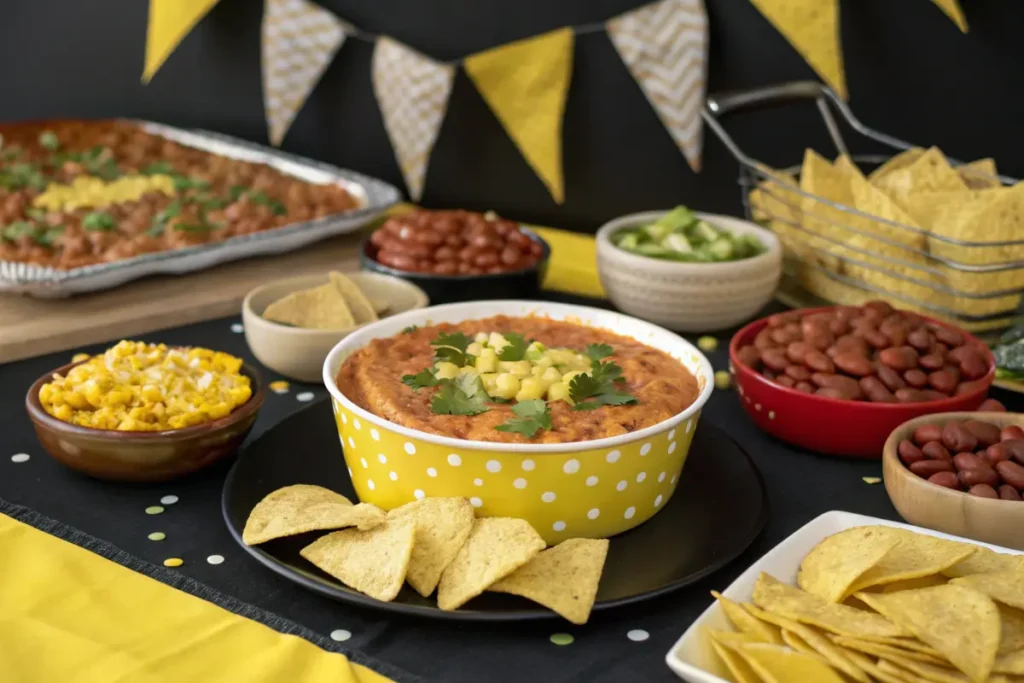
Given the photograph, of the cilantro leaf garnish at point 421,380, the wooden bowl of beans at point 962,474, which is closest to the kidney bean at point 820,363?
the wooden bowl of beans at point 962,474

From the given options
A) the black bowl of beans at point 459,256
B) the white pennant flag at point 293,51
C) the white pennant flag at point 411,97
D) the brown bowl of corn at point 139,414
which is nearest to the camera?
the brown bowl of corn at point 139,414

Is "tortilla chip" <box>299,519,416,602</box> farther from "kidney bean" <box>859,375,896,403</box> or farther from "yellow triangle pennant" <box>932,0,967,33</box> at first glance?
"yellow triangle pennant" <box>932,0,967,33</box>

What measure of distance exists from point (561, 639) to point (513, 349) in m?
0.54

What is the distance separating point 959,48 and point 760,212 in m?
0.57

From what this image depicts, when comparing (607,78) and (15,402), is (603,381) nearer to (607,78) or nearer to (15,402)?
(15,402)

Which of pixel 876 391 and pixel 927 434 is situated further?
pixel 876 391

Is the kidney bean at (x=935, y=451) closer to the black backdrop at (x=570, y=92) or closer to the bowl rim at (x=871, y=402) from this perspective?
the bowl rim at (x=871, y=402)

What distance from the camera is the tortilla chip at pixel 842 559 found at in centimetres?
146

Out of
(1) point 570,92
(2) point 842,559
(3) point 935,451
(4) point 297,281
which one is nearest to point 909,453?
(3) point 935,451

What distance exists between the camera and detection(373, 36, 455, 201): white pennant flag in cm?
329

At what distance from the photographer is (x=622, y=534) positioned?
5.78ft

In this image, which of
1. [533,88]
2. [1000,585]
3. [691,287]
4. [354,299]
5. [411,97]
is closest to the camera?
[1000,585]

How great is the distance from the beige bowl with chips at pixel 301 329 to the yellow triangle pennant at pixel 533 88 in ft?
2.24

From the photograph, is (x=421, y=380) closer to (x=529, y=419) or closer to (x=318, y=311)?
(x=529, y=419)
